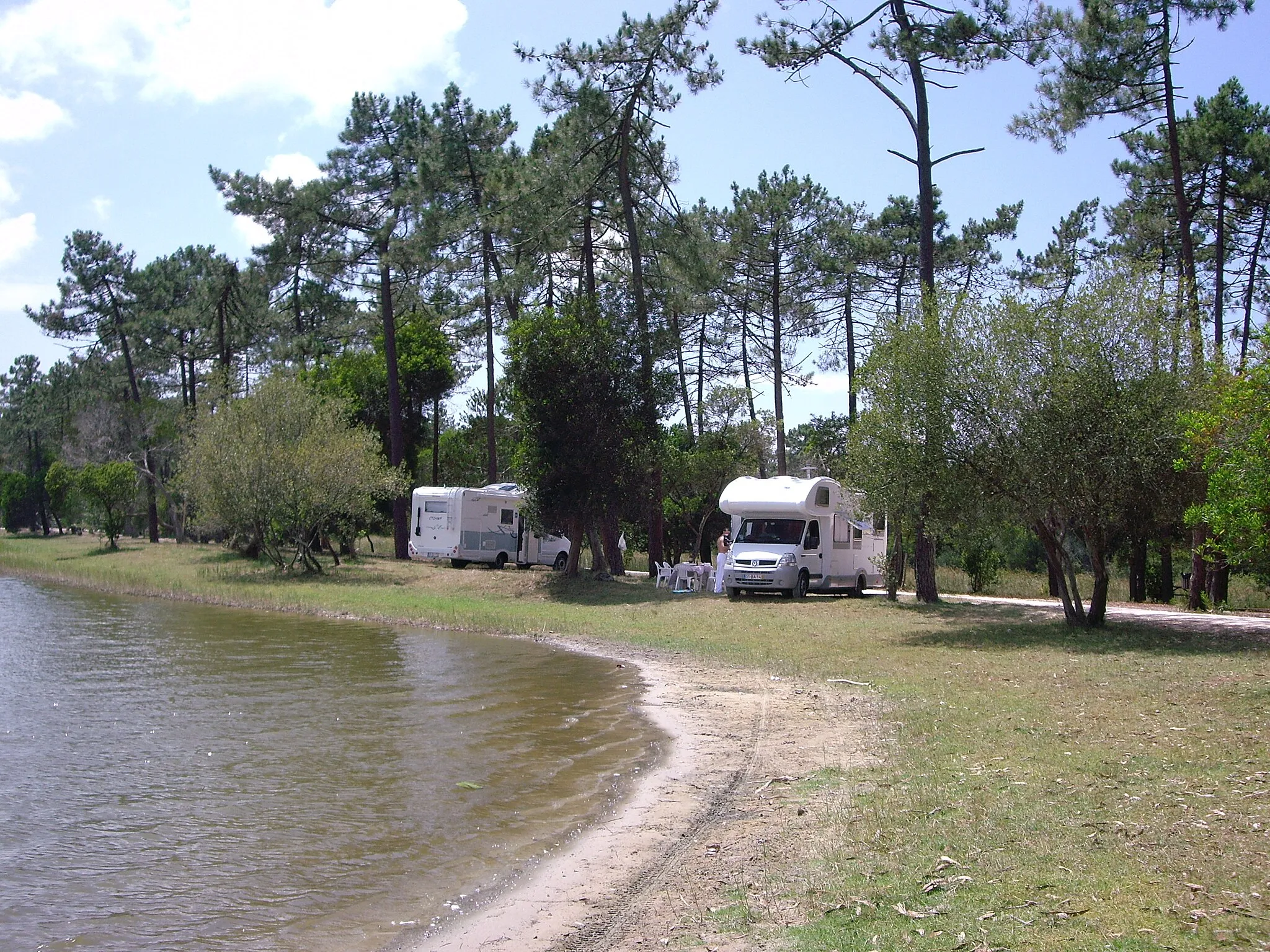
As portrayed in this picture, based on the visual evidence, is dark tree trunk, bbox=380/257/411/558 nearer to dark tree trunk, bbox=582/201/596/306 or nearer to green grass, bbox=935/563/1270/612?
dark tree trunk, bbox=582/201/596/306

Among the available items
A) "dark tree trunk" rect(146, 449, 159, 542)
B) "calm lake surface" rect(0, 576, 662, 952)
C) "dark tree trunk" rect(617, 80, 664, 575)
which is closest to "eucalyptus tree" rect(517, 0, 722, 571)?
"dark tree trunk" rect(617, 80, 664, 575)

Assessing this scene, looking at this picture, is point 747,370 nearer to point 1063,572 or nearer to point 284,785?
point 1063,572

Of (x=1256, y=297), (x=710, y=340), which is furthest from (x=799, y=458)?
(x=1256, y=297)

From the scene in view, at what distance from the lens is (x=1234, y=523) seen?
10555mm

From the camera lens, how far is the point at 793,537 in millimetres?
25125

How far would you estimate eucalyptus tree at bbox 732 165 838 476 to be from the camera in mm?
38812

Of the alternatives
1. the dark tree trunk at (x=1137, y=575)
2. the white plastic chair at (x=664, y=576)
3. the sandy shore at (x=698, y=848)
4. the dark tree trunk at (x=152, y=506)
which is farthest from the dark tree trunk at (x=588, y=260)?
the dark tree trunk at (x=152, y=506)

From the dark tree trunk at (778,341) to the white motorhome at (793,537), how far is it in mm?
12939

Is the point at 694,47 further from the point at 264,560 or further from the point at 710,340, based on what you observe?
the point at 264,560

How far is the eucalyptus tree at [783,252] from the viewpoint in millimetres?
38812

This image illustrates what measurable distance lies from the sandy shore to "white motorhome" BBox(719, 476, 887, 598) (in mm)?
11879

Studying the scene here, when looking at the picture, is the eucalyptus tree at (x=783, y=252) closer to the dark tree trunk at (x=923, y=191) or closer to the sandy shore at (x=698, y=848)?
the dark tree trunk at (x=923, y=191)

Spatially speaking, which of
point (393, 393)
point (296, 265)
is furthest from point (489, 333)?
point (296, 265)

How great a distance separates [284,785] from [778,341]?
32878mm
